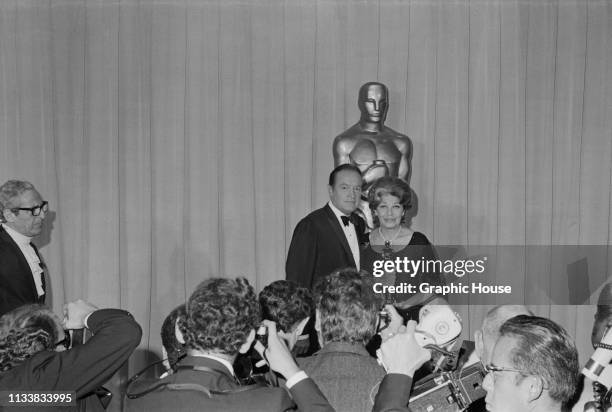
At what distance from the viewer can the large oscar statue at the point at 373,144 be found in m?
5.83

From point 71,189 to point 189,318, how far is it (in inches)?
188

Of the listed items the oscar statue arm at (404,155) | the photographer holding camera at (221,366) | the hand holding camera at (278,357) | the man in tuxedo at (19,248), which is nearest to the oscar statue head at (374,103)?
the oscar statue arm at (404,155)

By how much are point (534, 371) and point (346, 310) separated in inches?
34.2

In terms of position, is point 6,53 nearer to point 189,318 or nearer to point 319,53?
point 319,53

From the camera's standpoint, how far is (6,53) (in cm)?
662

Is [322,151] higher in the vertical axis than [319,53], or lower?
lower

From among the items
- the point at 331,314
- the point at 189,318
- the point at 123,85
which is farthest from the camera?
the point at 123,85

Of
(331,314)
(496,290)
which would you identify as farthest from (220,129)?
(331,314)

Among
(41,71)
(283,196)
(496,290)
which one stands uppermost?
(41,71)

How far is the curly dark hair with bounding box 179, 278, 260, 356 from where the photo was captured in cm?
208

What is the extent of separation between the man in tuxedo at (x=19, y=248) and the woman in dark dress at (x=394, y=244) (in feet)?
5.49

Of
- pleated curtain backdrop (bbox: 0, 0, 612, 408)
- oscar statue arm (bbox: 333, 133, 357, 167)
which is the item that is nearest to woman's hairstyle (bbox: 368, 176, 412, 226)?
oscar statue arm (bbox: 333, 133, 357, 167)

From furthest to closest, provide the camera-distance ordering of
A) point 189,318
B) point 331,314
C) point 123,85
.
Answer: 1. point 123,85
2. point 331,314
3. point 189,318

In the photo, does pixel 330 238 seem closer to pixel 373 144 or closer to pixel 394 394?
pixel 373 144
